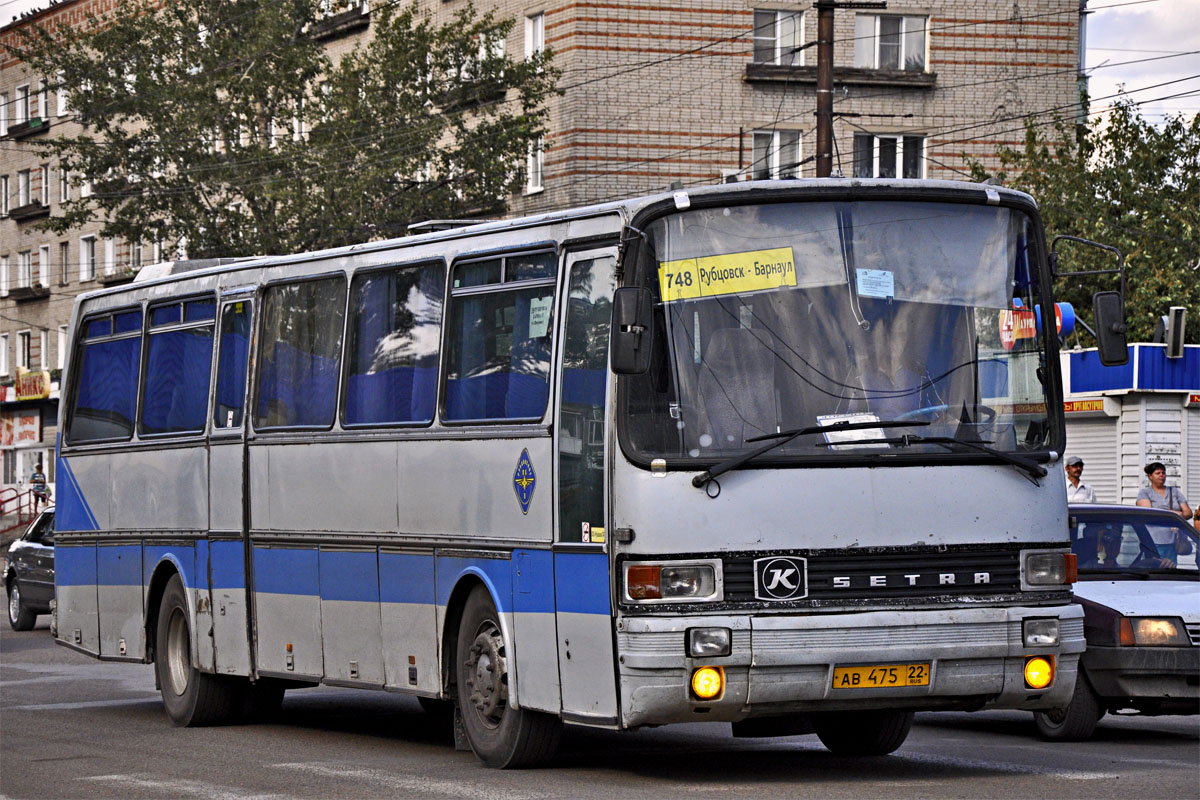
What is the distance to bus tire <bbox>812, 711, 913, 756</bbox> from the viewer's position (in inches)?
470

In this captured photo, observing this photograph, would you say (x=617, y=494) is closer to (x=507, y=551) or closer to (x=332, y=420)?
(x=507, y=551)

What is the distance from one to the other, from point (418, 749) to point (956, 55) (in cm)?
3109

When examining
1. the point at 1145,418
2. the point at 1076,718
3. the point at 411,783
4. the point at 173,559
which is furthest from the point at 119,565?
the point at 1145,418

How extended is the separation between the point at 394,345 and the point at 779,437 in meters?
3.41

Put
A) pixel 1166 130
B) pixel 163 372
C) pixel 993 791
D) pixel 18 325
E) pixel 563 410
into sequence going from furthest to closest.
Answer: pixel 18 325
pixel 1166 130
pixel 163 372
pixel 563 410
pixel 993 791

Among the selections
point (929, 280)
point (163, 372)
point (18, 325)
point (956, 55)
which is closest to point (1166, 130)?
point (956, 55)

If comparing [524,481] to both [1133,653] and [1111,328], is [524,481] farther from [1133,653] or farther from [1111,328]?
[1133,653]

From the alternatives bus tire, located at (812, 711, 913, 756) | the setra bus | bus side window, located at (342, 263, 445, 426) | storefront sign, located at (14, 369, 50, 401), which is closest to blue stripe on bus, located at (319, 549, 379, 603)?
the setra bus

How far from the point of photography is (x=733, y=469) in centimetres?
1016

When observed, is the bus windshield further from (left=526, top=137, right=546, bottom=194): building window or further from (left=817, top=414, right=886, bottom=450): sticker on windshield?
(left=526, top=137, right=546, bottom=194): building window

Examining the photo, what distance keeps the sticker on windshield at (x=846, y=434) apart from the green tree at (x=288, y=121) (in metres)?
24.9

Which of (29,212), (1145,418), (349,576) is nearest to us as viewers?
(349,576)

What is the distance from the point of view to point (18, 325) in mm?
67812

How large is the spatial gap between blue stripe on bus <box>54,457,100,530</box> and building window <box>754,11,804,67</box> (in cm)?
2492
